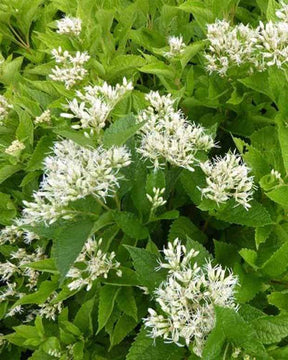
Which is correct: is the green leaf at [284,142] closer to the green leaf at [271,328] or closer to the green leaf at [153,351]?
the green leaf at [271,328]

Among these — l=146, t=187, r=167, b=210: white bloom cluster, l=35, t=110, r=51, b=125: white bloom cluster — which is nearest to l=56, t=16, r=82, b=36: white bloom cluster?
l=35, t=110, r=51, b=125: white bloom cluster

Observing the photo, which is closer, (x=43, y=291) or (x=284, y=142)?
(x=284, y=142)

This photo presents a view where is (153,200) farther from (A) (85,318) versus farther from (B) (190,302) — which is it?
(A) (85,318)

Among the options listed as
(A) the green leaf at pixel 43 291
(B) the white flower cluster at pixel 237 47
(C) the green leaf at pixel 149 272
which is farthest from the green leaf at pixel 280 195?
(A) the green leaf at pixel 43 291

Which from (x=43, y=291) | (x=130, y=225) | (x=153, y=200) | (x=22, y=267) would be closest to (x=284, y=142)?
(x=153, y=200)

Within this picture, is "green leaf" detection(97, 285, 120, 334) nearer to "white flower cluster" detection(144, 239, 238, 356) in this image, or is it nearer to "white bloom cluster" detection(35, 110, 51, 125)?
"white flower cluster" detection(144, 239, 238, 356)

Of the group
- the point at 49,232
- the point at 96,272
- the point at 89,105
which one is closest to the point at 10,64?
the point at 89,105
